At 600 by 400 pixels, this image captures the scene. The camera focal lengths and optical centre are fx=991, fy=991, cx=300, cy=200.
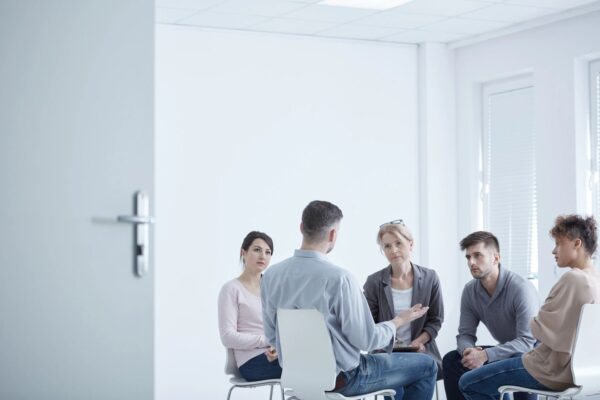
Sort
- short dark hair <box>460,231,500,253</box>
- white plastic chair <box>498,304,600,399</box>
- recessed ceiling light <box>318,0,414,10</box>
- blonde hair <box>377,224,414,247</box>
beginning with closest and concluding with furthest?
white plastic chair <box>498,304,600,399</box> → short dark hair <box>460,231,500,253</box> → blonde hair <box>377,224,414,247</box> → recessed ceiling light <box>318,0,414,10</box>

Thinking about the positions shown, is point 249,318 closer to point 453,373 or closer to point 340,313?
point 453,373

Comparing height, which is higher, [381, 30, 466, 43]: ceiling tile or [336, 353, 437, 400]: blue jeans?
[381, 30, 466, 43]: ceiling tile

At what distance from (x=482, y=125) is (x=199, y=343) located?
2.87m

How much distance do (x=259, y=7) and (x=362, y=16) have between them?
78 centimetres

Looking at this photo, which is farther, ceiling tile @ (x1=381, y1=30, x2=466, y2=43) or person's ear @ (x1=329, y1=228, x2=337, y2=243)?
ceiling tile @ (x1=381, y1=30, x2=466, y2=43)

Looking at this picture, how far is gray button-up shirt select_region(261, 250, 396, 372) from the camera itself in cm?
426

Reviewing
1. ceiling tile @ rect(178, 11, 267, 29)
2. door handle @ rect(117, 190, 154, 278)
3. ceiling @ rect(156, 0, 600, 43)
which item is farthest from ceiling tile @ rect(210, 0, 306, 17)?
door handle @ rect(117, 190, 154, 278)

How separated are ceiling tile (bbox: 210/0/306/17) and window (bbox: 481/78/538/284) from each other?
2.01m

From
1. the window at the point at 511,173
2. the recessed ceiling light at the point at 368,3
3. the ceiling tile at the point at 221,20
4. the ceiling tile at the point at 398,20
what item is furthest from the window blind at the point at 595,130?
the ceiling tile at the point at 221,20

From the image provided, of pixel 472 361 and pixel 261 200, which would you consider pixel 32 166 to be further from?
pixel 261 200

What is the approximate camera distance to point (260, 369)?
5250 mm

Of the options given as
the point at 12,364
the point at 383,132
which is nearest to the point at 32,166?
the point at 12,364

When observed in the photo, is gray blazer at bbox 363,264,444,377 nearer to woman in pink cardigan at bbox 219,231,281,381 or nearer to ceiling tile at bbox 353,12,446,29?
woman in pink cardigan at bbox 219,231,281,381

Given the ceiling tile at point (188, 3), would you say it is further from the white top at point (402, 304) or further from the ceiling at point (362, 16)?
the white top at point (402, 304)
